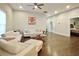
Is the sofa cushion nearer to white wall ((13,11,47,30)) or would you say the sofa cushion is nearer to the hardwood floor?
white wall ((13,11,47,30))

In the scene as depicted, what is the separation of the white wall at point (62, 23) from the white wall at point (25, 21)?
0.46m

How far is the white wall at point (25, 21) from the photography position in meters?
3.38

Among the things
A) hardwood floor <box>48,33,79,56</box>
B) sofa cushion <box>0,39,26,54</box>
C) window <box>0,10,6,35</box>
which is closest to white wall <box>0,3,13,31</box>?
window <box>0,10,6,35</box>

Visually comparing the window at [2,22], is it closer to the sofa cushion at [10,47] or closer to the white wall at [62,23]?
the sofa cushion at [10,47]

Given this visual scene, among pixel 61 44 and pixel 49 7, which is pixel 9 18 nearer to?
pixel 49 7

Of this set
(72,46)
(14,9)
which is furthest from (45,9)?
(72,46)

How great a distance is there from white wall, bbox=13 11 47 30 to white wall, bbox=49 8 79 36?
0.46 m

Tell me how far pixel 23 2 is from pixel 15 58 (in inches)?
53.5

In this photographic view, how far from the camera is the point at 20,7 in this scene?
3.23 metres

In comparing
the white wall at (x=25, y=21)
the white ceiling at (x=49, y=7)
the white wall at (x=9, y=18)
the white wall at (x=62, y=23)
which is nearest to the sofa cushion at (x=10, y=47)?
the white wall at (x=9, y=18)

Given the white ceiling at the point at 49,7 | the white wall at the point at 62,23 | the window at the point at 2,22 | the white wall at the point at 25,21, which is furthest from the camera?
the white wall at the point at 62,23

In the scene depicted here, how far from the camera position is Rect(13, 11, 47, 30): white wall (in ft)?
11.1

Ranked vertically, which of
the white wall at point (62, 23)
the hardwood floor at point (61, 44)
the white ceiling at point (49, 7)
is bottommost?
the hardwood floor at point (61, 44)

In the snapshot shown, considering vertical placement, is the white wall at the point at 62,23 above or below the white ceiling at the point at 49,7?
below
